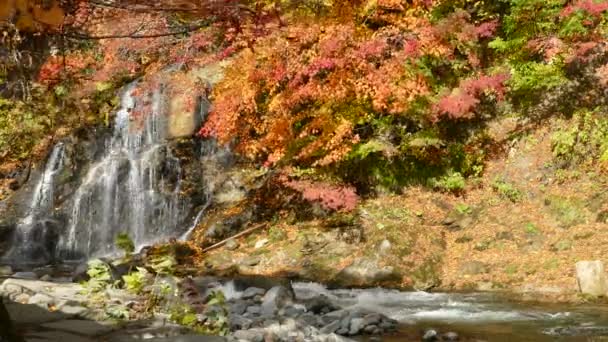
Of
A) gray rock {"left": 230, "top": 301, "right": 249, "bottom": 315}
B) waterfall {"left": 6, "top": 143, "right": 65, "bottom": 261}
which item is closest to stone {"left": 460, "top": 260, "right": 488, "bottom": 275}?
gray rock {"left": 230, "top": 301, "right": 249, "bottom": 315}

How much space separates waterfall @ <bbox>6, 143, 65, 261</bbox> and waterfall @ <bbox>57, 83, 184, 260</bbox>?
588 mm

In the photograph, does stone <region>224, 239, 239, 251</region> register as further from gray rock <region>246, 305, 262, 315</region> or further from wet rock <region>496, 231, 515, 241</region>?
wet rock <region>496, 231, 515, 241</region>

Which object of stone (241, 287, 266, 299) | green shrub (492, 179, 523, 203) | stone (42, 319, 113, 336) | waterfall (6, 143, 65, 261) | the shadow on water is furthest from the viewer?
waterfall (6, 143, 65, 261)

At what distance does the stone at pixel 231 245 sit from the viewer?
43.6 feet

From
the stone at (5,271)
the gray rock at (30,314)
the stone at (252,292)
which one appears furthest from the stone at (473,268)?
the stone at (5,271)

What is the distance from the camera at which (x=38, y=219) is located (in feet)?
52.1

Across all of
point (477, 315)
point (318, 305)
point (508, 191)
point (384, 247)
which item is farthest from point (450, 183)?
point (318, 305)

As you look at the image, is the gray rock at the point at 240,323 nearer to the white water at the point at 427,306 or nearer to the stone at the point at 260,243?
the white water at the point at 427,306

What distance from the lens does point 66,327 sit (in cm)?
528

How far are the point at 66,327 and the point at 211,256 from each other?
7.84 m

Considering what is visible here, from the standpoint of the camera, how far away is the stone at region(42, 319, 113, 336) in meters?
5.20

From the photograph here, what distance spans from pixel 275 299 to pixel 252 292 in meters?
1.01

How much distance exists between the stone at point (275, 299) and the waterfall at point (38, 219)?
28.0ft

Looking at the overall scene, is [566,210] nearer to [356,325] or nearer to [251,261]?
[356,325]
